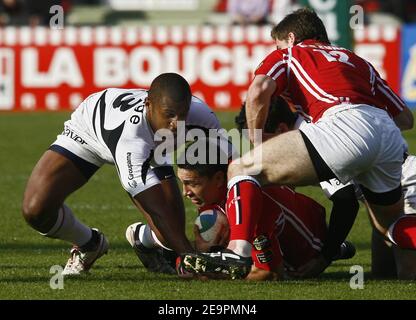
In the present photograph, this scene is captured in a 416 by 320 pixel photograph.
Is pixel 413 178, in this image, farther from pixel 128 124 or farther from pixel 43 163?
pixel 43 163

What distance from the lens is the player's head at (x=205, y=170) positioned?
7223 millimetres

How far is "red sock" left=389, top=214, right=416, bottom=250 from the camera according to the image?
22.8 feet

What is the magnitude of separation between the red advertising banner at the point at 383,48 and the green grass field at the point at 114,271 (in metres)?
7.59

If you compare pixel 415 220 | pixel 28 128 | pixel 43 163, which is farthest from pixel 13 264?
pixel 28 128

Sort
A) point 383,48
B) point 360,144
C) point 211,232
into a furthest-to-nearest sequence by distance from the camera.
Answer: point 383,48 → point 211,232 → point 360,144

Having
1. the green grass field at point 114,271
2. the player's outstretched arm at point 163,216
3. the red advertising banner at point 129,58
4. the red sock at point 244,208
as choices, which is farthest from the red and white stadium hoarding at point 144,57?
the red sock at point 244,208

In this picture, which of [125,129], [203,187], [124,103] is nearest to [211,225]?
[203,187]

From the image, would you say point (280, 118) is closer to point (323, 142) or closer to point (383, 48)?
point (323, 142)

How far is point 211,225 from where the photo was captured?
283 inches

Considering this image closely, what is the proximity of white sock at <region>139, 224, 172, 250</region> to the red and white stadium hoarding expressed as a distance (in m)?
12.0

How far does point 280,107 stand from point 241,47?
11665mm

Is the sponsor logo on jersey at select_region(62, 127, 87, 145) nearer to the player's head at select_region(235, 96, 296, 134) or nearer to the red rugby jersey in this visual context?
the player's head at select_region(235, 96, 296, 134)

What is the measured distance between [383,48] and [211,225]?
12.7 meters

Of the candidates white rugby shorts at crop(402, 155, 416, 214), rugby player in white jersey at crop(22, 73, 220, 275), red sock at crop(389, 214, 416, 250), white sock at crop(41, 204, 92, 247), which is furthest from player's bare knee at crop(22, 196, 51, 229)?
white rugby shorts at crop(402, 155, 416, 214)
